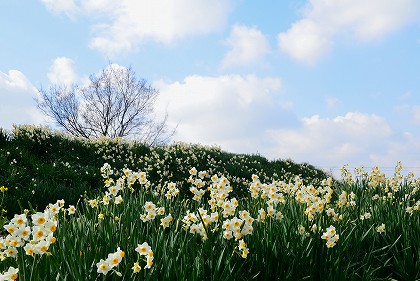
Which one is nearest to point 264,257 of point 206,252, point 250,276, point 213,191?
point 250,276

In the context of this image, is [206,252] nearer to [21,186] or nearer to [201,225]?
[201,225]

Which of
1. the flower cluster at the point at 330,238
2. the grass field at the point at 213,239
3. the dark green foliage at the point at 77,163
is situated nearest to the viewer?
the grass field at the point at 213,239

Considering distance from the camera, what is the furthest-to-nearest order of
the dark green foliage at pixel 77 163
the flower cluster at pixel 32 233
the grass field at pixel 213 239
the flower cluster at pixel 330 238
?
the dark green foliage at pixel 77 163, the flower cluster at pixel 330 238, the grass field at pixel 213 239, the flower cluster at pixel 32 233

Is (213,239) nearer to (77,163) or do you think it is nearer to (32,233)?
(32,233)

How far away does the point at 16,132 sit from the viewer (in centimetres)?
1331

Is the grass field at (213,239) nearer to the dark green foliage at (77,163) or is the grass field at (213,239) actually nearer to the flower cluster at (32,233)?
the flower cluster at (32,233)

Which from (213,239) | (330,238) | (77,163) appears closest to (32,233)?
(213,239)

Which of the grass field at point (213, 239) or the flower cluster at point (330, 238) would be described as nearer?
the grass field at point (213, 239)

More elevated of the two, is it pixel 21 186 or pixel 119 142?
pixel 119 142

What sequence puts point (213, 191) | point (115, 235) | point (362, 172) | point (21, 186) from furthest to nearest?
1. point (21, 186)
2. point (362, 172)
3. point (213, 191)
4. point (115, 235)

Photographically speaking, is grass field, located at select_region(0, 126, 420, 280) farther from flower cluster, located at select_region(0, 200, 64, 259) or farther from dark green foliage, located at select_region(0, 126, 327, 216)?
dark green foliage, located at select_region(0, 126, 327, 216)

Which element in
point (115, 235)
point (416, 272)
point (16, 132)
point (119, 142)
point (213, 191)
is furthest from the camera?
point (119, 142)

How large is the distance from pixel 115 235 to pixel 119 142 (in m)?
11.2

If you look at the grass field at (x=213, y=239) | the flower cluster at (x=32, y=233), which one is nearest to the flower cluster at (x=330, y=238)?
the grass field at (x=213, y=239)
